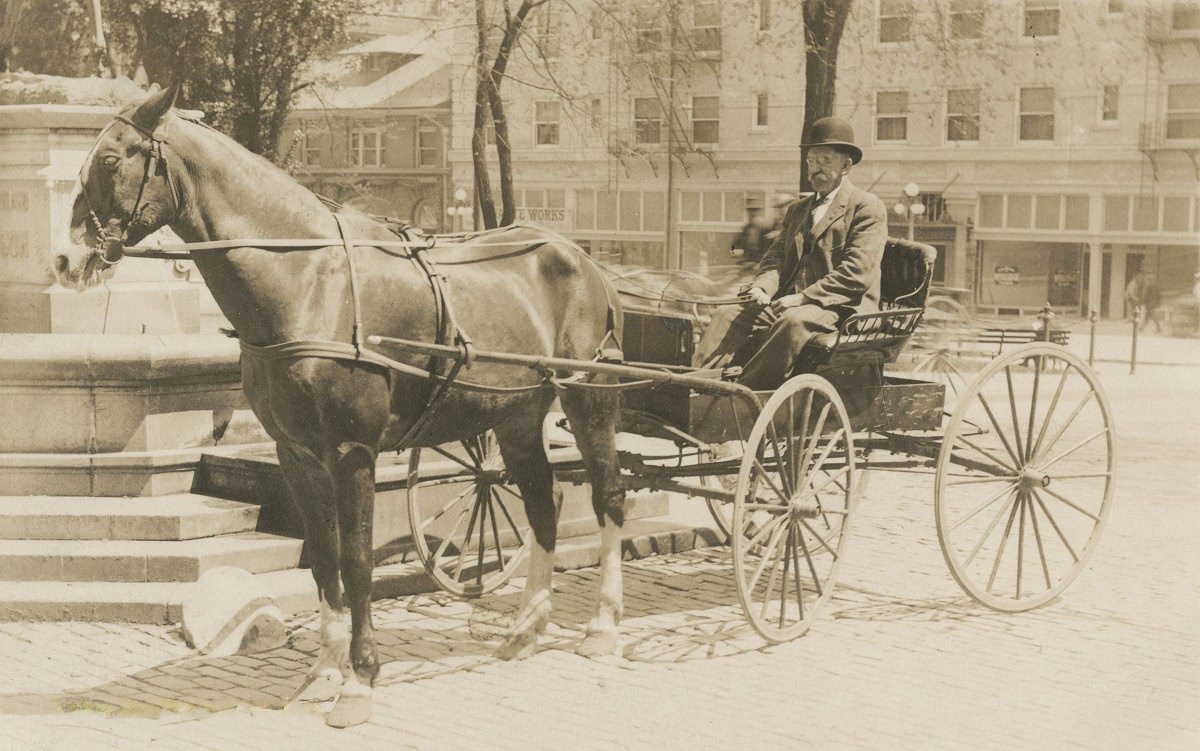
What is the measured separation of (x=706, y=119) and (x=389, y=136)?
15325 mm

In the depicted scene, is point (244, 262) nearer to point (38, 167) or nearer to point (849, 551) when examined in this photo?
point (38, 167)

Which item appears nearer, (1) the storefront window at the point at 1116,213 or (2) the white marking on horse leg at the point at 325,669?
(2) the white marking on horse leg at the point at 325,669

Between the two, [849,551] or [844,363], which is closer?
[844,363]

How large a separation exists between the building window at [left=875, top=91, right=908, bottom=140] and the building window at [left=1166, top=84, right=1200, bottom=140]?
22.2 ft

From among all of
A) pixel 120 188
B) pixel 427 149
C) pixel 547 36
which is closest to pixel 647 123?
pixel 427 149

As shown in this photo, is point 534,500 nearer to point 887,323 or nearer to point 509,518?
point 509,518

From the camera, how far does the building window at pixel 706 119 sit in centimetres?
3866

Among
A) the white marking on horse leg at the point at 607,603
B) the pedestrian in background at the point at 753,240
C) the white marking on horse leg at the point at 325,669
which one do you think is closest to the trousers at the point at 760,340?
the white marking on horse leg at the point at 607,603

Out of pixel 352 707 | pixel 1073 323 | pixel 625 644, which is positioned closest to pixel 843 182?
pixel 625 644

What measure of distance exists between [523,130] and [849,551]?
27959 millimetres

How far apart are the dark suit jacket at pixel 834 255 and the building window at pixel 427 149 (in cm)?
4287

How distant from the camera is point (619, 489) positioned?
288 inches

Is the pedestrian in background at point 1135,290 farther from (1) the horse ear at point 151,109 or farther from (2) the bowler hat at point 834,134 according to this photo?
(1) the horse ear at point 151,109

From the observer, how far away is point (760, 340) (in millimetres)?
7707
